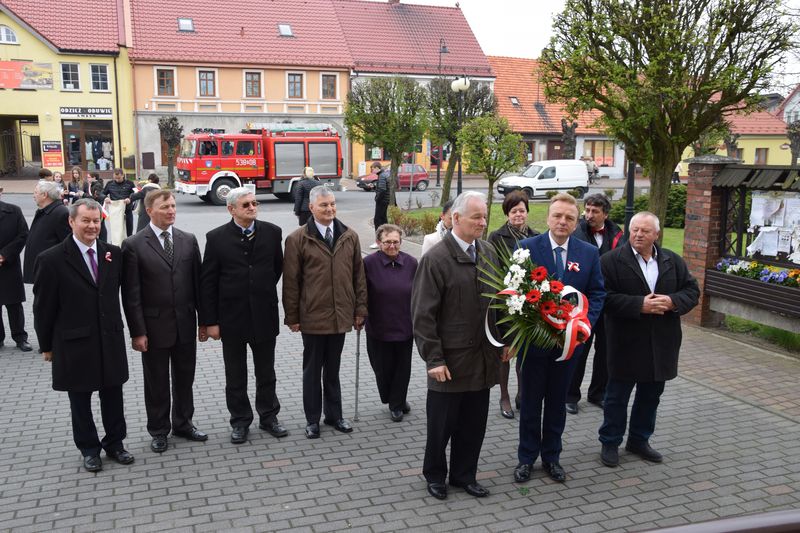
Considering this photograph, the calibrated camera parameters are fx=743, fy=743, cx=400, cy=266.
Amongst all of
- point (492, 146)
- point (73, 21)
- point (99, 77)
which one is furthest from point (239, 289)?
point (73, 21)

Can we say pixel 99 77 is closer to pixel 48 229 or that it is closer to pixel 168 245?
pixel 48 229

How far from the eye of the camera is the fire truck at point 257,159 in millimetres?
28266

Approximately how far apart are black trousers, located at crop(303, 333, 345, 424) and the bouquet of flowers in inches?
70.0

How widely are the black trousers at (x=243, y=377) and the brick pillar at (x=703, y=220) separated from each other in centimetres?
597

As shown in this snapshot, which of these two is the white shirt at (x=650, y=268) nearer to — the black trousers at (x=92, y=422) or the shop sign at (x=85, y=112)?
the black trousers at (x=92, y=422)

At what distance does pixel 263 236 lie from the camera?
5934mm

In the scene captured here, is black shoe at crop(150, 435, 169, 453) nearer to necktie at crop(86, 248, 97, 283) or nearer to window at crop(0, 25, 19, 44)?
necktie at crop(86, 248, 97, 283)

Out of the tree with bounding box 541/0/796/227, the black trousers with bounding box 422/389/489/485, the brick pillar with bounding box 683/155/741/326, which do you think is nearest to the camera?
the black trousers with bounding box 422/389/489/485

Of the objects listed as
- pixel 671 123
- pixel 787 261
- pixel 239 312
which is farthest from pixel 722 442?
pixel 671 123

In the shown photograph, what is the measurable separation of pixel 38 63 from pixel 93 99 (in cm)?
298

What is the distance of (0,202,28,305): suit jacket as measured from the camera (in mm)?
8516

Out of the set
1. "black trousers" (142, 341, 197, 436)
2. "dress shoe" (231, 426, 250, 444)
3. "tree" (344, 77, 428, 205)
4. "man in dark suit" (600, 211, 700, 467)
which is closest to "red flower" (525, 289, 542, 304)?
"man in dark suit" (600, 211, 700, 467)

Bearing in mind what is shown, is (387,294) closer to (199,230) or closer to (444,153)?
(199,230)

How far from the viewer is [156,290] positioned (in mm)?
5719
